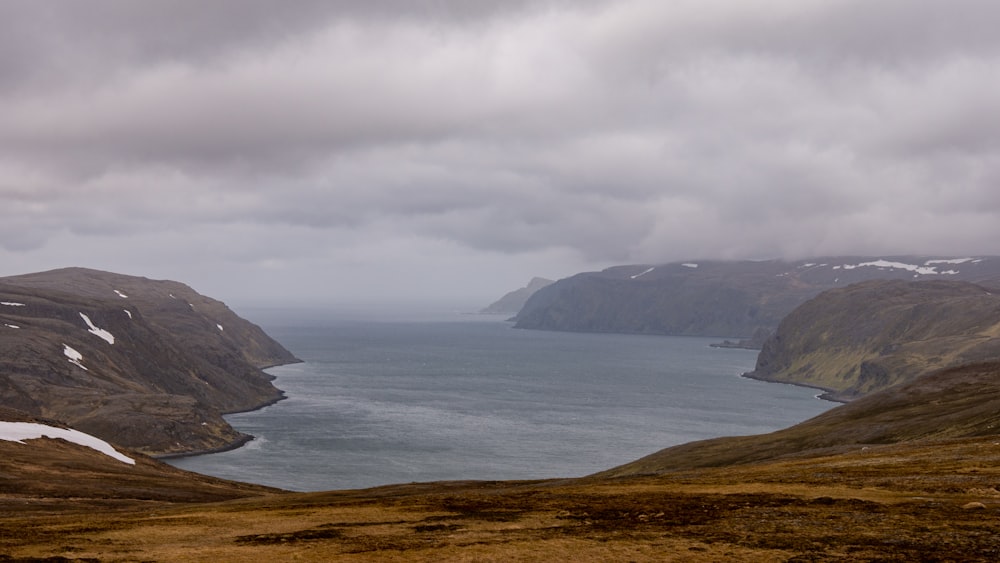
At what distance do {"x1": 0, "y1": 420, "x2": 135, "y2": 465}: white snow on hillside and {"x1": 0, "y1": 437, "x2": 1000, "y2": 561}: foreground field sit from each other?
6168 cm

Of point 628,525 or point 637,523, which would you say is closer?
point 628,525

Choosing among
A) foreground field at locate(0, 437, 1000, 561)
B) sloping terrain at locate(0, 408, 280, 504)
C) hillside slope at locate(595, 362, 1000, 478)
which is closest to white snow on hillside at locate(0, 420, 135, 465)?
sloping terrain at locate(0, 408, 280, 504)

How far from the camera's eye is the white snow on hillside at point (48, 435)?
105 metres

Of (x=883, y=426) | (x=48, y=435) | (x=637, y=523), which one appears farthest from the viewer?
(x=48, y=435)

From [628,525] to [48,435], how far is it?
3856 inches

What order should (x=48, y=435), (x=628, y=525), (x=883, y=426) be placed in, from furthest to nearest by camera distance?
(x=48, y=435) < (x=883, y=426) < (x=628, y=525)

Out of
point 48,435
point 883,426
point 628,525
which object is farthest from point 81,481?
point 883,426

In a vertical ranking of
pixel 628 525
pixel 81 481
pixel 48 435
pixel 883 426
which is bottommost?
pixel 81 481

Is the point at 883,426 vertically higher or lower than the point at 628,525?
lower

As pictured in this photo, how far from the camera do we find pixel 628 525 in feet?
127

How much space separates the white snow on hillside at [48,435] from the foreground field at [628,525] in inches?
2428

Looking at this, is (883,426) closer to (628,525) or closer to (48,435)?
(628,525)

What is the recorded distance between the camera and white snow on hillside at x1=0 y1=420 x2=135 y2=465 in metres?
105

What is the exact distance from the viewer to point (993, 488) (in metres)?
41.5
